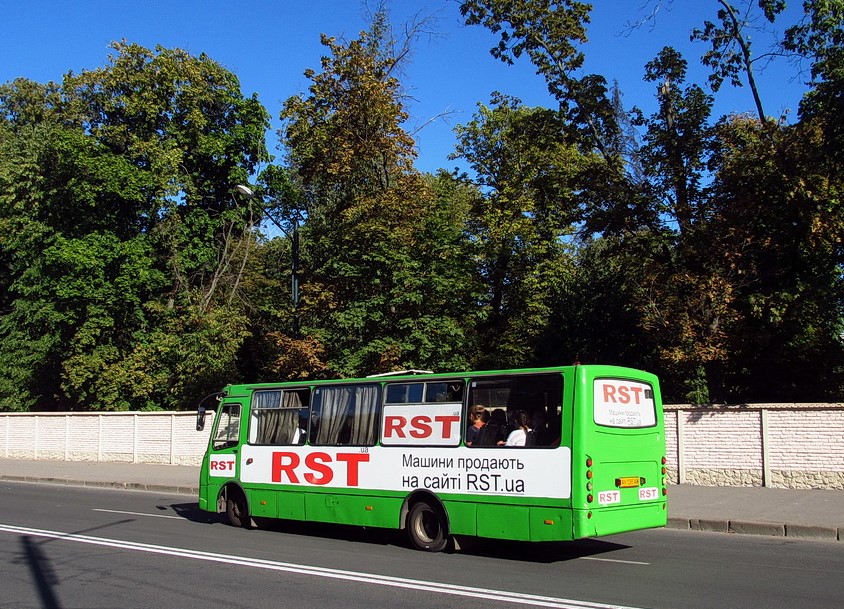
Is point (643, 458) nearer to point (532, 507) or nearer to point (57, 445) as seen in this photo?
point (532, 507)

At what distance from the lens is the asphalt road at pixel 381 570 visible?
314 inches

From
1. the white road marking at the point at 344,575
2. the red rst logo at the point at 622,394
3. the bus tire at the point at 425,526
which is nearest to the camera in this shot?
the white road marking at the point at 344,575

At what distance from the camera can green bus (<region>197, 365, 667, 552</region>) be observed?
9961 millimetres

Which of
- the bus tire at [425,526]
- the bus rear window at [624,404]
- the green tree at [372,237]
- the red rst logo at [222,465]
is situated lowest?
the bus tire at [425,526]

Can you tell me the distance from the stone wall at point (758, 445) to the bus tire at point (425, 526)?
9.03 metres

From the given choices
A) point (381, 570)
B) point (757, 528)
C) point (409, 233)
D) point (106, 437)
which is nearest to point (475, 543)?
point (381, 570)

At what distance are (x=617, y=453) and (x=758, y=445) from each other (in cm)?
870

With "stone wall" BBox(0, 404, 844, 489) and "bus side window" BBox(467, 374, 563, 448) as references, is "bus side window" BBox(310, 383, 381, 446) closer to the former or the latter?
"bus side window" BBox(467, 374, 563, 448)

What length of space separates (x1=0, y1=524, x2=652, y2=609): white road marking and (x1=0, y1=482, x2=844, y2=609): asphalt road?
2 centimetres

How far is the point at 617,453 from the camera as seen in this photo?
1026 cm

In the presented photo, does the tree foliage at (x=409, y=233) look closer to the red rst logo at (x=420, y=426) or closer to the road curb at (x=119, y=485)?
the road curb at (x=119, y=485)

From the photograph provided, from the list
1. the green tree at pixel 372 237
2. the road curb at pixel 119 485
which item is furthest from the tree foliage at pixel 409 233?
the road curb at pixel 119 485

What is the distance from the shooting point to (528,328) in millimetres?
30500

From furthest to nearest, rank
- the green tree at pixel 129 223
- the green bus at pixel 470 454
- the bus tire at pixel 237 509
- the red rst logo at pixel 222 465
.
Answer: the green tree at pixel 129 223, the red rst logo at pixel 222 465, the bus tire at pixel 237 509, the green bus at pixel 470 454
